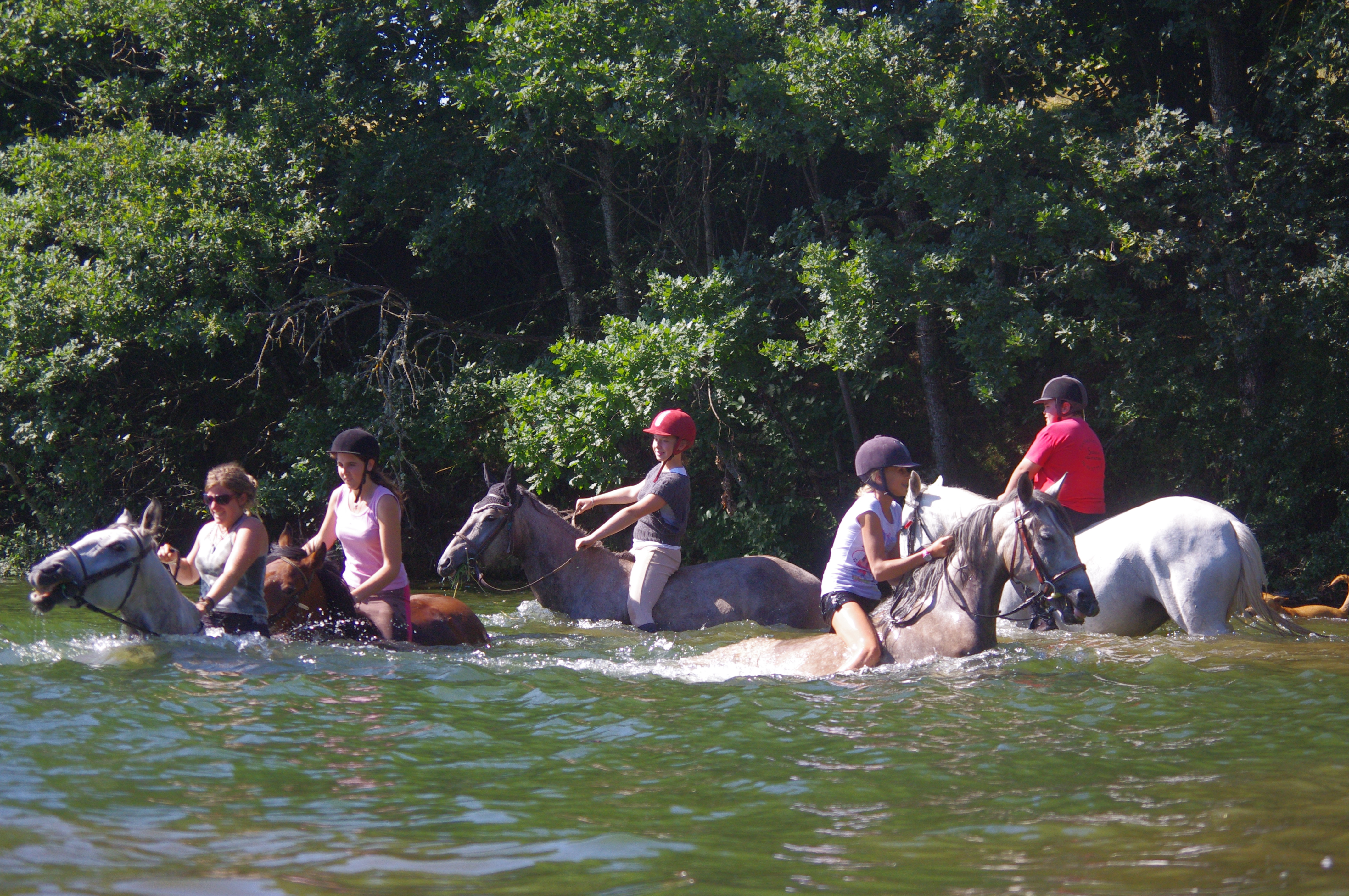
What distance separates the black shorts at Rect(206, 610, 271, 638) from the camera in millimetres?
6812

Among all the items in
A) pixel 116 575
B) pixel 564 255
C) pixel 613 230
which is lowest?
pixel 116 575

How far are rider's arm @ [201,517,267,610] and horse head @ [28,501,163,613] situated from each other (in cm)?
43

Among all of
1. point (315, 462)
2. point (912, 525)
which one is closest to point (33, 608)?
point (912, 525)

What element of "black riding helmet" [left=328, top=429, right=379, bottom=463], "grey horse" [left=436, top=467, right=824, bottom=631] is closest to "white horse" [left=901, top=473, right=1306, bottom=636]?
"grey horse" [left=436, top=467, right=824, bottom=631]

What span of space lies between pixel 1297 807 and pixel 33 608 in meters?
6.09

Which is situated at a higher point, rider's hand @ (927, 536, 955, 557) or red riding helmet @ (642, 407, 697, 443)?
red riding helmet @ (642, 407, 697, 443)

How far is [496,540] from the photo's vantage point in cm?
924

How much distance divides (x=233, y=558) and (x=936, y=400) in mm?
8154

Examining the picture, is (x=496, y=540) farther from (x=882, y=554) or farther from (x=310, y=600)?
(x=882, y=554)

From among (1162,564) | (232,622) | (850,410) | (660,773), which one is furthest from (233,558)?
(850,410)

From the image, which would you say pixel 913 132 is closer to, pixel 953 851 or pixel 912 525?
pixel 912 525

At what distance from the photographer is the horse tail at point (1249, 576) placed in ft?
24.4

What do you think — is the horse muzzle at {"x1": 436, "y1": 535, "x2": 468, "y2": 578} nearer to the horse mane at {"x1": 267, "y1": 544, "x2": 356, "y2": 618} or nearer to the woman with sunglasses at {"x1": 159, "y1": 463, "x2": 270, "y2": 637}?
the horse mane at {"x1": 267, "y1": 544, "x2": 356, "y2": 618}

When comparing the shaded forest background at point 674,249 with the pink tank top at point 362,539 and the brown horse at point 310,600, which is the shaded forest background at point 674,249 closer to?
the pink tank top at point 362,539
